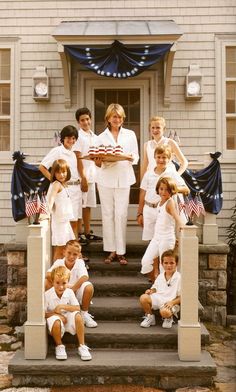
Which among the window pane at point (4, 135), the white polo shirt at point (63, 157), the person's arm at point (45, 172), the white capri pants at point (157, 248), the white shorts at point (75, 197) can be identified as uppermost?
the window pane at point (4, 135)

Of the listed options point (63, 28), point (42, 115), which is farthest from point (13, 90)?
point (63, 28)

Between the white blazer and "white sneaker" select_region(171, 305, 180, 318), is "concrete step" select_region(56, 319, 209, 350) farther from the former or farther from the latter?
the white blazer

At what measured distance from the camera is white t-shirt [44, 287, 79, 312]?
464 centimetres

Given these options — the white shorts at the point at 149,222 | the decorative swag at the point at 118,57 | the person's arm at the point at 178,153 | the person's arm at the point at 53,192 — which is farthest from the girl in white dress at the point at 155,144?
the decorative swag at the point at 118,57

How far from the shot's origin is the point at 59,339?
4.53 metres

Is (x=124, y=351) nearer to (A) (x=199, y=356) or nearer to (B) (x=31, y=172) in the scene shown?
A: (A) (x=199, y=356)

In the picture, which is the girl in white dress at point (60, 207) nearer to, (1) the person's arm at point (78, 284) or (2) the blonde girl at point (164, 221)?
(1) the person's arm at point (78, 284)

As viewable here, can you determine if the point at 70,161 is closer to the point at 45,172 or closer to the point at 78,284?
the point at 45,172

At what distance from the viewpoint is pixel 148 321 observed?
493 cm

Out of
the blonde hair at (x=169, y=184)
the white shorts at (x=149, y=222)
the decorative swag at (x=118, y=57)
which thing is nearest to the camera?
the blonde hair at (x=169, y=184)

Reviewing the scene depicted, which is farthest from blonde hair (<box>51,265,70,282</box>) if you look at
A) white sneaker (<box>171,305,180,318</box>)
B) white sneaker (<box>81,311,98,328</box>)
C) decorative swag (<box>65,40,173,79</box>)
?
decorative swag (<box>65,40,173,79</box>)

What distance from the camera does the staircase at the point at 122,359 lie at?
4.39 meters

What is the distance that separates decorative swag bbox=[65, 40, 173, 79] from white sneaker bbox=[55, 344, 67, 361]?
3856 millimetres

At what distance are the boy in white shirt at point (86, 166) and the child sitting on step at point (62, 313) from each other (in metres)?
1.61
